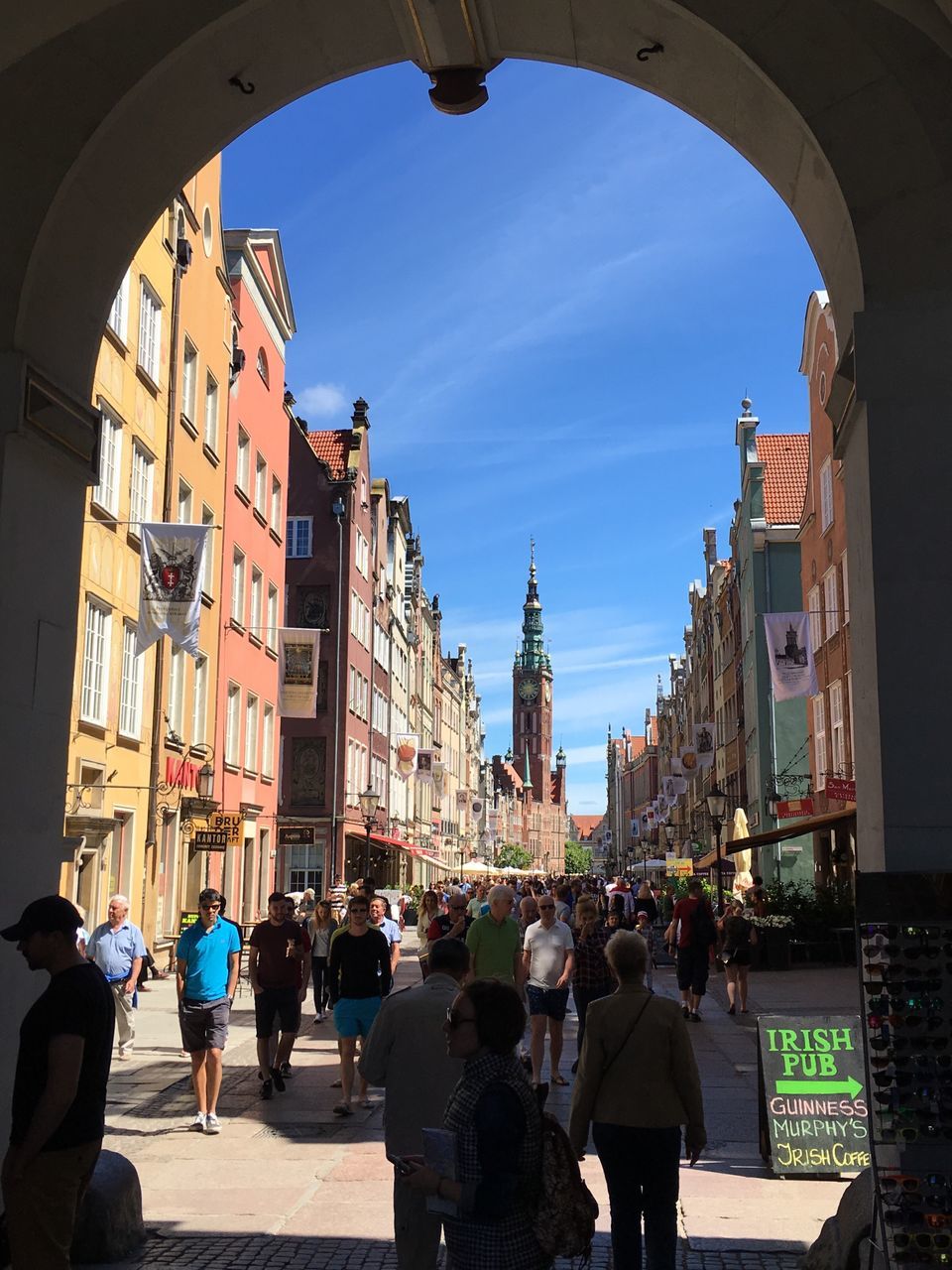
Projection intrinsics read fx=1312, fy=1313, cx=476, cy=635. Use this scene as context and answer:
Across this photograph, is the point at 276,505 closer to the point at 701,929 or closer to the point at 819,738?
the point at 819,738

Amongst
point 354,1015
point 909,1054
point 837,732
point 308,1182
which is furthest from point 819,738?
point 909,1054

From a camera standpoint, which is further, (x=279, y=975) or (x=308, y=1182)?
(x=279, y=975)

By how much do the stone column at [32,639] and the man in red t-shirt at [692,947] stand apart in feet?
37.5

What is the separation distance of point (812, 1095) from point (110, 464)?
15.8 meters

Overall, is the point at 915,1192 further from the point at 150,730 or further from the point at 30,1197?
the point at 150,730

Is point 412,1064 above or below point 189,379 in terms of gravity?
below

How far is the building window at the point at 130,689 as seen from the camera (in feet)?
71.4

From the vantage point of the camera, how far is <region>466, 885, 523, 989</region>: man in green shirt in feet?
37.8

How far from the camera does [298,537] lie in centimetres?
4716

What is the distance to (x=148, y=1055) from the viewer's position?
14.0m

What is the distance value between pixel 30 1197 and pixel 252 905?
1104 inches

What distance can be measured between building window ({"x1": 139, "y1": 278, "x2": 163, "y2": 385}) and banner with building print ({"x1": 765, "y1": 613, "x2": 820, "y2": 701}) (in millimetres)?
12323

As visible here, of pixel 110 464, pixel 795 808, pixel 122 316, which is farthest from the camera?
pixel 795 808

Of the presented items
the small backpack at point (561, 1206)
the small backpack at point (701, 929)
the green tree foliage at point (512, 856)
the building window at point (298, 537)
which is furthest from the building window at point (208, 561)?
the green tree foliage at point (512, 856)
